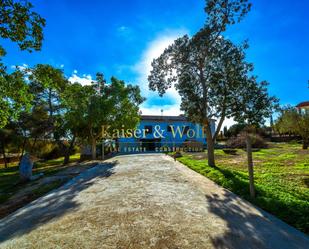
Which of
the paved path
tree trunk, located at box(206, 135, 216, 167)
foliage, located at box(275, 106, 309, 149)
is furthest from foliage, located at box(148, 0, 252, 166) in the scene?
foliage, located at box(275, 106, 309, 149)

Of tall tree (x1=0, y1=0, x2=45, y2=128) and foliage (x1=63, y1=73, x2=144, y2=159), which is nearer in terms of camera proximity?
tall tree (x1=0, y1=0, x2=45, y2=128)

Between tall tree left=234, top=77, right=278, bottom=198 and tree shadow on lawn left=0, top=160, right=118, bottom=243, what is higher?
tall tree left=234, top=77, right=278, bottom=198

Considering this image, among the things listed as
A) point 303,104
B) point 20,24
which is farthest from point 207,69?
point 303,104

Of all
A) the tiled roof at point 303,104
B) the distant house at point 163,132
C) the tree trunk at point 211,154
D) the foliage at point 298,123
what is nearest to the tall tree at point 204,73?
the tree trunk at point 211,154

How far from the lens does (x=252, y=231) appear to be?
3.33 m

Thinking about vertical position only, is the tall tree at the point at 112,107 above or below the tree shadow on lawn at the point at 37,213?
above

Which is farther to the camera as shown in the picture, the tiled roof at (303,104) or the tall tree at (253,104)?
the tiled roof at (303,104)

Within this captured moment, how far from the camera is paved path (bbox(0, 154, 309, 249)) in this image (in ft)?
9.98

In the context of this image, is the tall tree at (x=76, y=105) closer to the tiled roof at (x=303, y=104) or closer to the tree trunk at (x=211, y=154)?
the tree trunk at (x=211, y=154)

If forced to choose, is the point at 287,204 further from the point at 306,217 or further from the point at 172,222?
the point at 172,222

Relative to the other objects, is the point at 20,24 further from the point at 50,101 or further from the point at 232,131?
the point at 232,131

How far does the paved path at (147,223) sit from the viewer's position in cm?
304

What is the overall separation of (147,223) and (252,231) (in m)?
1.83

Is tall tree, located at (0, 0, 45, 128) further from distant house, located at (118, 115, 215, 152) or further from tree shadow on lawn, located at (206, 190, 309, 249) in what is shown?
distant house, located at (118, 115, 215, 152)
